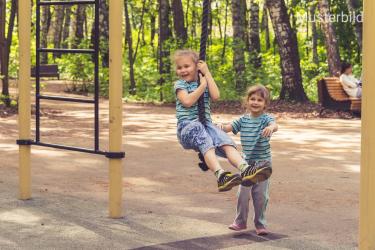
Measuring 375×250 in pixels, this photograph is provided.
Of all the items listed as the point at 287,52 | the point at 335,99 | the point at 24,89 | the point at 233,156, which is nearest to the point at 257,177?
the point at 233,156

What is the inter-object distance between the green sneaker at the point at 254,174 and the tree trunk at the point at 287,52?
1505 cm

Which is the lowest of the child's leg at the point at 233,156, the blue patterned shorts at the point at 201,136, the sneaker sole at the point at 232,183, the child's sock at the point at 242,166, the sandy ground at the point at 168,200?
the sandy ground at the point at 168,200

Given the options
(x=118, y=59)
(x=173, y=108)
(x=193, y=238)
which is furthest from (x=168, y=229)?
(x=173, y=108)

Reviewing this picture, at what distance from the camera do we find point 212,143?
22.3ft

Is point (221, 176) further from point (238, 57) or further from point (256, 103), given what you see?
point (238, 57)

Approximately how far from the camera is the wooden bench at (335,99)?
18391 millimetres

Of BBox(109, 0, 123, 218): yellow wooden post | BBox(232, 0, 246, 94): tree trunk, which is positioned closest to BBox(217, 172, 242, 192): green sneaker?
BBox(109, 0, 123, 218): yellow wooden post

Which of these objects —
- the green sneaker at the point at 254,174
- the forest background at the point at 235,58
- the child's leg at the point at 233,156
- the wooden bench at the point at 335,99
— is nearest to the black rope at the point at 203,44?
the child's leg at the point at 233,156

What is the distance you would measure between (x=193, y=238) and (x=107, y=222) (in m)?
0.99

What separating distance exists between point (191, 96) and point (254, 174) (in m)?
0.79

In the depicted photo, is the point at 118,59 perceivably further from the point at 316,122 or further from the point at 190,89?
the point at 316,122

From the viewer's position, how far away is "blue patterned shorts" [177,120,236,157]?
6770 millimetres

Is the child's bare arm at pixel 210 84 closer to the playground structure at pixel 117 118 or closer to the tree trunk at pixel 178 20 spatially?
the playground structure at pixel 117 118

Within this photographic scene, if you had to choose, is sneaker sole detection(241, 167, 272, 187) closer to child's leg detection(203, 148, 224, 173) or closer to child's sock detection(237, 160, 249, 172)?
child's sock detection(237, 160, 249, 172)
